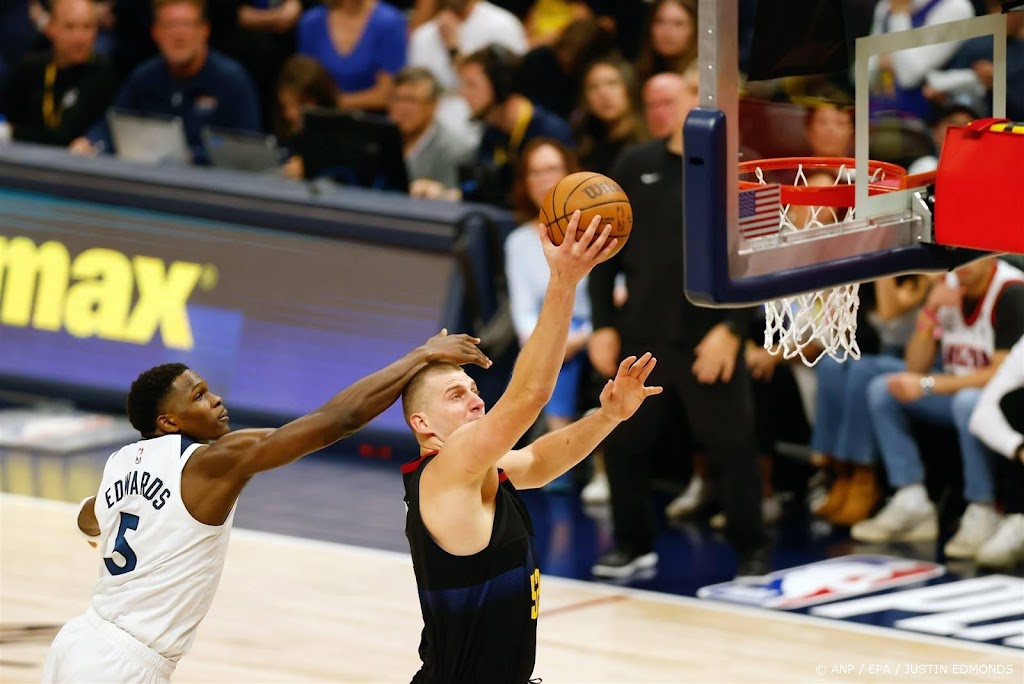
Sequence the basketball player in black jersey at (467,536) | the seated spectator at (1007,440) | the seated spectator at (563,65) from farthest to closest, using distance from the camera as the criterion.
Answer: the seated spectator at (563,65)
the seated spectator at (1007,440)
the basketball player in black jersey at (467,536)

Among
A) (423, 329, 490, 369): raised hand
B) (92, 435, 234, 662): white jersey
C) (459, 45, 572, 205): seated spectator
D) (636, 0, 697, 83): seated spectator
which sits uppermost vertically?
(636, 0, 697, 83): seated spectator

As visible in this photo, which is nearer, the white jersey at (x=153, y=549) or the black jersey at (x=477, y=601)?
the black jersey at (x=477, y=601)

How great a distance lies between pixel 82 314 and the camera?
36.2 ft

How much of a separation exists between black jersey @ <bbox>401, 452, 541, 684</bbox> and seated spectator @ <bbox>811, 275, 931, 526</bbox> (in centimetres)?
437

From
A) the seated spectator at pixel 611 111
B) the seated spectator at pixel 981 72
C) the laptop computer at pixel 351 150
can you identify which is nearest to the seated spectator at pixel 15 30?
the laptop computer at pixel 351 150

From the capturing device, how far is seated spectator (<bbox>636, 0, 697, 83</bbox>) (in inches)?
408

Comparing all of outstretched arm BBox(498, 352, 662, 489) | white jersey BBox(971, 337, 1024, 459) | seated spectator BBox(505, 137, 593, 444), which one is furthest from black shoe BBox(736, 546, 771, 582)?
outstretched arm BBox(498, 352, 662, 489)

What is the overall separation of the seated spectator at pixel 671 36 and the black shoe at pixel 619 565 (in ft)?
10.7

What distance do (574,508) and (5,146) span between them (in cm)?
466

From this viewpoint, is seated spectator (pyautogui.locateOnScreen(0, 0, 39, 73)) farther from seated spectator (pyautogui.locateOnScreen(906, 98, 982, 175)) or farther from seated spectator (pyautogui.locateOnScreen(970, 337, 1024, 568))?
seated spectator (pyautogui.locateOnScreen(970, 337, 1024, 568))

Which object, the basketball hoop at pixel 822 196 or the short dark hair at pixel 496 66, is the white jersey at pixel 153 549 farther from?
the short dark hair at pixel 496 66

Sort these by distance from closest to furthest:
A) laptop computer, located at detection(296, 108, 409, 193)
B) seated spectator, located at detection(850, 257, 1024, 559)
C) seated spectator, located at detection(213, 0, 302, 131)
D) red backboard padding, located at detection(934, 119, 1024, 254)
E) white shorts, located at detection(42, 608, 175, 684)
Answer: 1. white shorts, located at detection(42, 608, 175, 684)
2. red backboard padding, located at detection(934, 119, 1024, 254)
3. seated spectator, located at detection(850, 257, 1024, 559)
4. laptop computer, located at detection(296, 108, 409, 193)
5. seated spectator, located at detection(213, 0, 302, 131)

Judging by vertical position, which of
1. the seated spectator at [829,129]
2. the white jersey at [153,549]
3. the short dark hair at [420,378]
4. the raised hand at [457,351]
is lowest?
the white jersey at [153,549]

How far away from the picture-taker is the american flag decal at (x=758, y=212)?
5.05m
